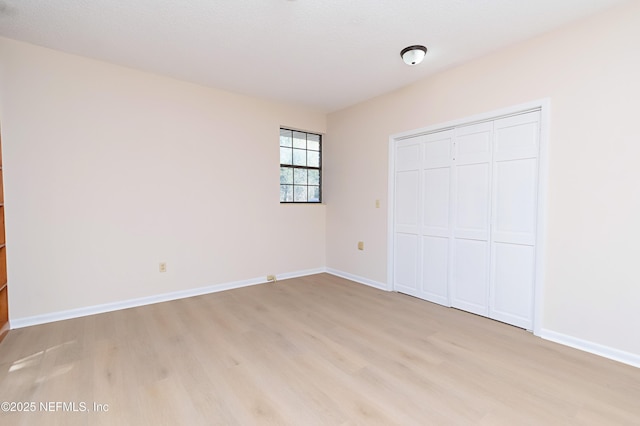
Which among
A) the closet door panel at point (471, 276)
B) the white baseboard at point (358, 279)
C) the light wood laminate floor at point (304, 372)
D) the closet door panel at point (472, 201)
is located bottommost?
the light wood laminate floor at point (304, 372)

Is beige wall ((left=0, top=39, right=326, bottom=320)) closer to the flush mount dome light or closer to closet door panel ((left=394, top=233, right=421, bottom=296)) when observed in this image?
closet door panel ((left=394, top=233, right=421, bottom=296))

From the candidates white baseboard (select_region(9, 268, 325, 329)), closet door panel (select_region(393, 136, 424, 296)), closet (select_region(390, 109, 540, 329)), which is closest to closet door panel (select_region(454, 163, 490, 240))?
closet (select_region(390, 109, 540, 329))

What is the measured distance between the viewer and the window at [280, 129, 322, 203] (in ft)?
15.5

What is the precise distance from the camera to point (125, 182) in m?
3.30

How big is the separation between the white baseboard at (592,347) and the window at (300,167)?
11.6ft

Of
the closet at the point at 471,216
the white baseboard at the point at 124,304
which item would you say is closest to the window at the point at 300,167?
the white baseboard at the point at 124,304

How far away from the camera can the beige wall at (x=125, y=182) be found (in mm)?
2809

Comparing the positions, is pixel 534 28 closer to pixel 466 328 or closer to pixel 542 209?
pixel 542 209

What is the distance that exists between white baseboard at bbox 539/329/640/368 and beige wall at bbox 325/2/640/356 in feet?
0.10

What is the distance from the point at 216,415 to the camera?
1.63 metres

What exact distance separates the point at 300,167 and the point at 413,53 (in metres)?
2.58

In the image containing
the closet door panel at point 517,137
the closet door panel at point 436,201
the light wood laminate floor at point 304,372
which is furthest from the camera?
the closet door panel at point 436,201

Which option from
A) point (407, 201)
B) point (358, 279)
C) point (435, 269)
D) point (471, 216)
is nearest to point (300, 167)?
point (407, 201)

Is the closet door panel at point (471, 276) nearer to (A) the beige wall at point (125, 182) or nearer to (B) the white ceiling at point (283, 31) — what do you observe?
(B) the white ceiling at point (283, 31)
